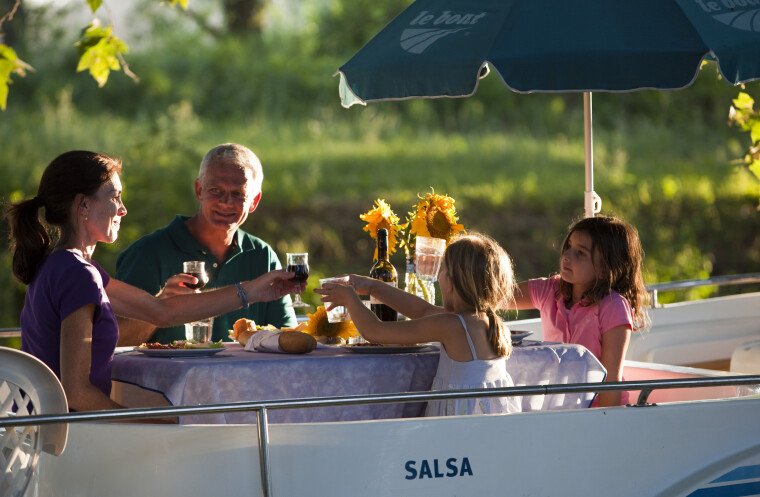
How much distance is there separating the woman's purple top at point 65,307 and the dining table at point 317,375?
9 centimetres

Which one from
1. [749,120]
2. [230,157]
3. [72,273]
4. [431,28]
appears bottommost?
[72,273]

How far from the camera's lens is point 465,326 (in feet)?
11.3

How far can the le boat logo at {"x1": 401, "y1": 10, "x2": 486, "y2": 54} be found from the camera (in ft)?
13.4

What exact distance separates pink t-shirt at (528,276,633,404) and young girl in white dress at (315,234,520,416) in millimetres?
574

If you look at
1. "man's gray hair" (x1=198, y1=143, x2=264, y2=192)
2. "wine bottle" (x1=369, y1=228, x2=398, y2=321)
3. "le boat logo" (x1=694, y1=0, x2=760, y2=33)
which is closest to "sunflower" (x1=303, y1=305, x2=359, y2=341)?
"wine bottle" (x1=369, y1=228, x2=398, y2=321)

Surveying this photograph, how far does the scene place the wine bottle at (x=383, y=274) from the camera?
375 cm

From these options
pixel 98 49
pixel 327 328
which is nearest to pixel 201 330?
pixel 327 328

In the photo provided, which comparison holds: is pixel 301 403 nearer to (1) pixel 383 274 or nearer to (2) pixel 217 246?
(1) pixel 383 274

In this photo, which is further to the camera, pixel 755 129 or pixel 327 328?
pixel 755 129

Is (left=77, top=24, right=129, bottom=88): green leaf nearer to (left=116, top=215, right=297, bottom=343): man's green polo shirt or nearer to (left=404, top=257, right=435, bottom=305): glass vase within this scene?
(left=116, top=215, right=297, bottom=343): man's green polo shirt

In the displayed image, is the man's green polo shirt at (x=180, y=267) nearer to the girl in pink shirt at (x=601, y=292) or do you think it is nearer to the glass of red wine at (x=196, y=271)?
the glass of red wine at (x=196, y=271)

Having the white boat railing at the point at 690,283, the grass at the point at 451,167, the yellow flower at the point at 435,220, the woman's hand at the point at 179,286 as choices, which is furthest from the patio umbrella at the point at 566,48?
the grass at the point at 451,167

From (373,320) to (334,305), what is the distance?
0.20 m

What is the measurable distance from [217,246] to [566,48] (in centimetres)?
167
